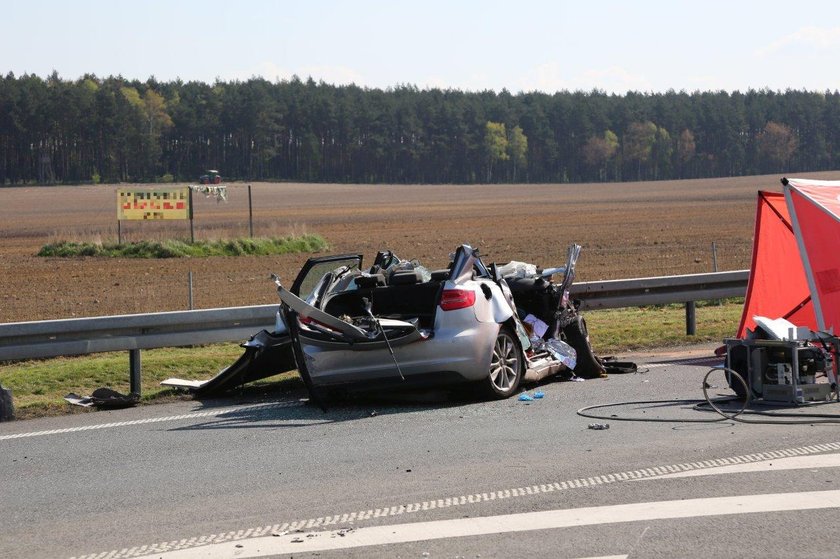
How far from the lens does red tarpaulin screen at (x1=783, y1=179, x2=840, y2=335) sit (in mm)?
10586

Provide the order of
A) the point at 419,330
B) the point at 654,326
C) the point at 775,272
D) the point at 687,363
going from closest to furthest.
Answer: the point at 419,330 < the point at 775,272 < the point at 687,363 < the point at 654,326

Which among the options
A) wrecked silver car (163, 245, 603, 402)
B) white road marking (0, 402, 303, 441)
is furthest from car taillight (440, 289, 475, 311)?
white road marking (0, 402, 303, 441)

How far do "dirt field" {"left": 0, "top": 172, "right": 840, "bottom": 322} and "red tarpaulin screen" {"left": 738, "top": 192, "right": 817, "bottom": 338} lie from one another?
11090mm

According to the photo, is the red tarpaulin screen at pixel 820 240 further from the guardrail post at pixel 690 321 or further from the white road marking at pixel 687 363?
the guardrail post at pixel 690 321

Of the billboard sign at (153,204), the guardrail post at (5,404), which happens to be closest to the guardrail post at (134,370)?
the guardrail post at (5,404)

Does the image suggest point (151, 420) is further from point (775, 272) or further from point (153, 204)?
point (153, 204)

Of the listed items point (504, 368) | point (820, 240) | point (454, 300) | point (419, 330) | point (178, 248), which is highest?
point (820, 240)

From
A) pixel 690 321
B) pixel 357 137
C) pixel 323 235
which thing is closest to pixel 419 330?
pixel 690 321

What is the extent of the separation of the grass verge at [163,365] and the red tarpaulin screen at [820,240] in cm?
323

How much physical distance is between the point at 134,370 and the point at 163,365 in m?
1.43

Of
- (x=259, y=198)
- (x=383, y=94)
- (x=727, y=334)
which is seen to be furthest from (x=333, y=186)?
(x=727, y=334)

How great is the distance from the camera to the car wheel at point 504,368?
10062 millimetres

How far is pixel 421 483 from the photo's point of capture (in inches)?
272

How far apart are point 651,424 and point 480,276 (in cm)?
263
